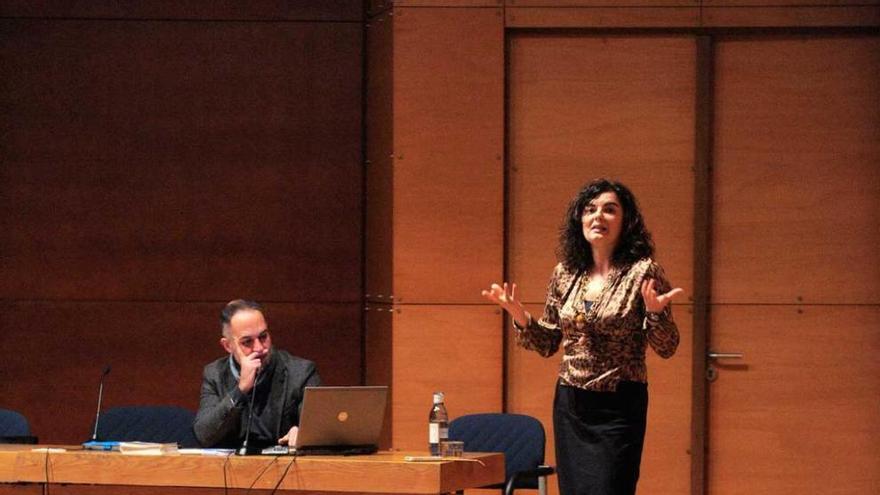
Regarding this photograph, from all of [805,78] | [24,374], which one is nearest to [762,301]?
[805,78]

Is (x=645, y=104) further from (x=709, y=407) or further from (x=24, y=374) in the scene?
(x=24, y=374)

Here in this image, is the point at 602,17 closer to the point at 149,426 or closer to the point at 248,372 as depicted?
the point at 248,372

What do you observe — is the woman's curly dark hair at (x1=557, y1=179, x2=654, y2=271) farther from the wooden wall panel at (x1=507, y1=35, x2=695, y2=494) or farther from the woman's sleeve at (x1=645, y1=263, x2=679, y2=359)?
the wooden wall panel at (x1=507, y1=35, x2=695, y2=494)

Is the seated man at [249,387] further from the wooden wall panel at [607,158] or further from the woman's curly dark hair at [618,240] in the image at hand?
the wooden wall panel at [607,158]

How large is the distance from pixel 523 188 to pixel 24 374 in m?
2.71

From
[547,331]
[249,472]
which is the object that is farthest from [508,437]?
[249,472]

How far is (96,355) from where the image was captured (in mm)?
6445

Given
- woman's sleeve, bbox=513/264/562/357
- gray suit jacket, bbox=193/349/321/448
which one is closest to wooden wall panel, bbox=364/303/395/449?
gray suit jacket, bbox=193/349/321/448

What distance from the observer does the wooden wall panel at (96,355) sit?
6.44 m

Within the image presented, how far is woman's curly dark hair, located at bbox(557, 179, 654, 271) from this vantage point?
4.39m

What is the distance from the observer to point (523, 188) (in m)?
6.11

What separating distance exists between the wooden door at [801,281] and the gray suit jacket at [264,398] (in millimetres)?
2298

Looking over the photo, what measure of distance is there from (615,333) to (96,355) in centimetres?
322

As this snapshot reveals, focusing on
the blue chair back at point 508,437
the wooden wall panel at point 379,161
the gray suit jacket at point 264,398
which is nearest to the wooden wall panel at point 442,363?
the wooden wall panel at point 379,161
